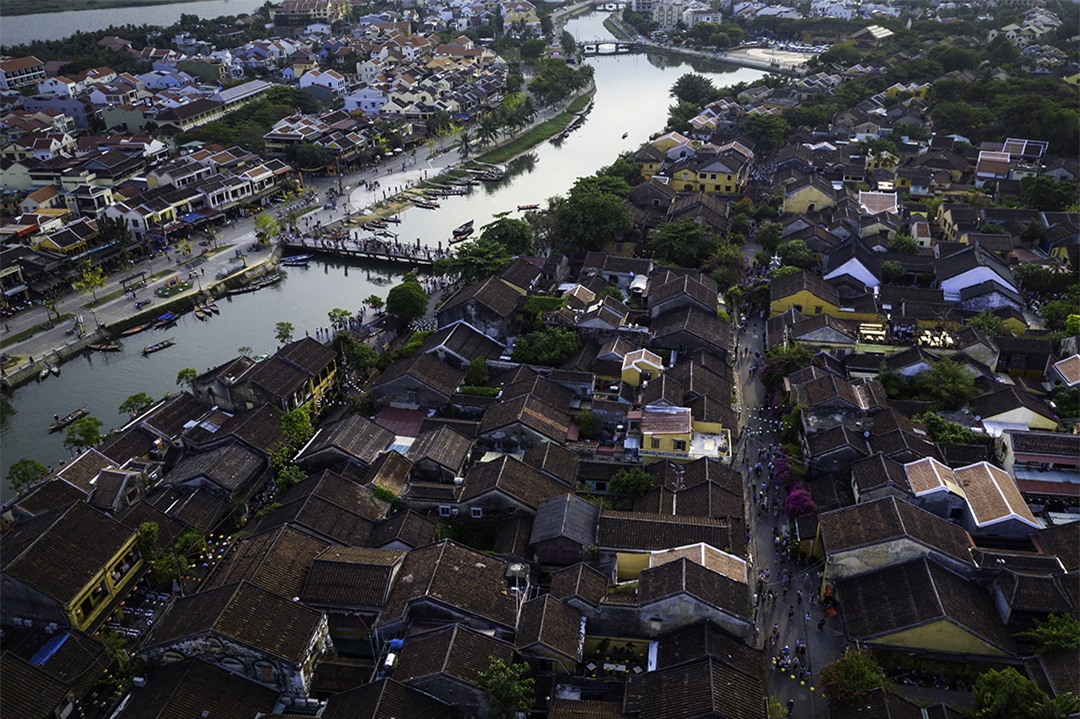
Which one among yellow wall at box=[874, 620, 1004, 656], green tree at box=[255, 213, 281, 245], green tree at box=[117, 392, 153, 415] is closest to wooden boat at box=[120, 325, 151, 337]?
green tree at box=[117, 392, 153, 415]

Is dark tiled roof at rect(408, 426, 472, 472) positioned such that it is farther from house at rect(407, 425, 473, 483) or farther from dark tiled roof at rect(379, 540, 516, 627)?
dark tiled roof at rect(379, 540, 516, 627)

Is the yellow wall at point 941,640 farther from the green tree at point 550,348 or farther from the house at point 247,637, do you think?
the green tree at point 550,348

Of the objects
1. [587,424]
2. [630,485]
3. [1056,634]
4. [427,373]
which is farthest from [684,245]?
[1056,634]

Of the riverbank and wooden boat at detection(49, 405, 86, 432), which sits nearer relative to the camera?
wooden boat at detection(49, 405, 86, 432)

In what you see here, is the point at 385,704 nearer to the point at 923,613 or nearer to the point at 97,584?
the point at 97,584

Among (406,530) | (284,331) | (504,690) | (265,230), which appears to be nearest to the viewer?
(504,690)

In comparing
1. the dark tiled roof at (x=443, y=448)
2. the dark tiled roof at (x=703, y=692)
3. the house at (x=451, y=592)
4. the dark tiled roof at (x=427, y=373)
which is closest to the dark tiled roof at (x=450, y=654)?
the house at (x=451, y=592)
